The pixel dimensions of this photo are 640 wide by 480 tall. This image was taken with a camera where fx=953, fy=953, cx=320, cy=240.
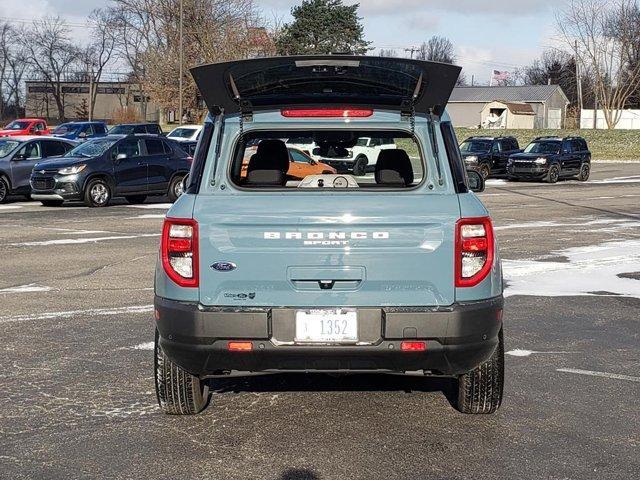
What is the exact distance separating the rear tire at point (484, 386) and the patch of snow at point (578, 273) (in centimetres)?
468

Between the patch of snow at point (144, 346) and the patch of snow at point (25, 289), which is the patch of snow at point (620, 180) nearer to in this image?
the patch of snow at point (25, 289)

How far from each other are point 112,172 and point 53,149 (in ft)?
→ 10.1

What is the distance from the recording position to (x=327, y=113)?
5312mm

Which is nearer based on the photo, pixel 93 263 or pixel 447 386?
pixel 447 386

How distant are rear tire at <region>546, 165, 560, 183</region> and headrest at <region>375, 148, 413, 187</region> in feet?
97.3

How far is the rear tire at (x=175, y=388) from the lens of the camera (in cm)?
542

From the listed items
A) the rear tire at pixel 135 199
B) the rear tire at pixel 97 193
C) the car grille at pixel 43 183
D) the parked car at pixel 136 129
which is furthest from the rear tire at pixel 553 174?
the car grille at pixel 43 183

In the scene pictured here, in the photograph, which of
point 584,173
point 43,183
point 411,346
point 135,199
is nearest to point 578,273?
point 411,346

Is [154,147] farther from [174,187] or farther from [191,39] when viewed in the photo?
[191,39]

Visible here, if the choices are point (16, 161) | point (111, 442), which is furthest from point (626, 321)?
point (16, 161)

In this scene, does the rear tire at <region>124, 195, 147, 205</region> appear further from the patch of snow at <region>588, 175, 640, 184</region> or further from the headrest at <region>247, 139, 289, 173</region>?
the patch of snow at <region>588, 175, 640, 184</region>

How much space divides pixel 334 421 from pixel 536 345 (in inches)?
108

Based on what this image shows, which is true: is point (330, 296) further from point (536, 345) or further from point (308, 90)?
point (536, 345)

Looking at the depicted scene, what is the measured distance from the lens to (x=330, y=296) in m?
4.84
